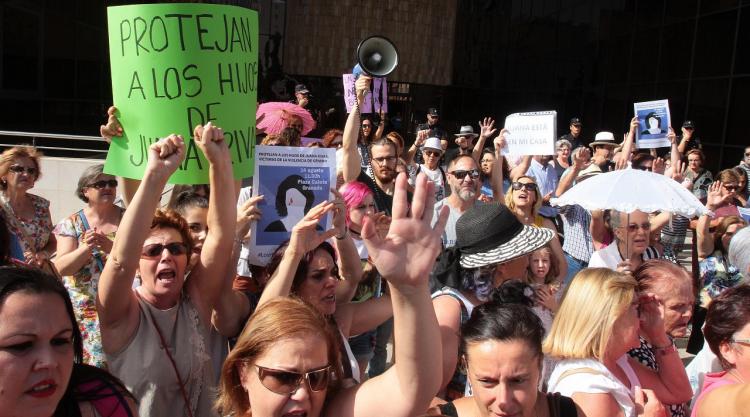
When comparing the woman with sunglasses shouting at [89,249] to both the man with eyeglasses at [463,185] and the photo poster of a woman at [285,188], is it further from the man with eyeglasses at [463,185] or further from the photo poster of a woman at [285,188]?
the man with eyeglasses at [463,185]

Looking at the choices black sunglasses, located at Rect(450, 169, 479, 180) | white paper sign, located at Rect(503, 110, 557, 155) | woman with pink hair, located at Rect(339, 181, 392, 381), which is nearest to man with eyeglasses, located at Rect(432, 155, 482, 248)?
black sunglasses, located at Rect(450, 169, 479, 180)

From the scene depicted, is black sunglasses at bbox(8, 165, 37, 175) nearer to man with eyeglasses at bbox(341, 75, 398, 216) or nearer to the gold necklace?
man with eyeglasses at bbox(341, 75, 398, 216)

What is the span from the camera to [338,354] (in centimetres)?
221

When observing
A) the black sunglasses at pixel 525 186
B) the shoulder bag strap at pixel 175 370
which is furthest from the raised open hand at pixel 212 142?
the black sunglasses at pixel 525 186

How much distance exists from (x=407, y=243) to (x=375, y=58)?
13.4 ft

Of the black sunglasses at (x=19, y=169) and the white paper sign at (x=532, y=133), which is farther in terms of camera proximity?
the white paper sign at (x=532, y=133)

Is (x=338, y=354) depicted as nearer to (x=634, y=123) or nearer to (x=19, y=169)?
(x=19, y=169)

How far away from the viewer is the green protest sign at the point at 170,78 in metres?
3.03

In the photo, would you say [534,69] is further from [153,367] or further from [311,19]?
[153,367]

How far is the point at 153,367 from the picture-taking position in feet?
8.64

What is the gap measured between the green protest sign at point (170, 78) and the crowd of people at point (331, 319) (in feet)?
0.43

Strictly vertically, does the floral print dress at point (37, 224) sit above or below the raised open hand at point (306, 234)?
below

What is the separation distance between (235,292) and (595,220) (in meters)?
3.21

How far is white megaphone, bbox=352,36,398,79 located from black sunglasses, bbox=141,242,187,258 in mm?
3156
